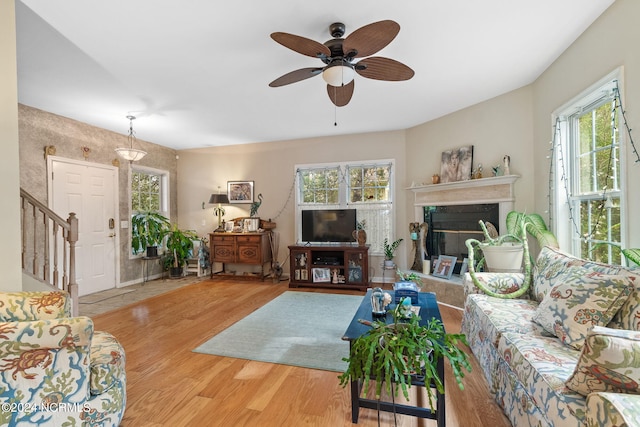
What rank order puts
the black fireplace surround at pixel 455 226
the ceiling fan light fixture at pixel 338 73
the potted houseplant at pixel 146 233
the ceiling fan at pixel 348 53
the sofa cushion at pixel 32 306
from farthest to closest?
the potted houseplant at pixel 146 233 < the black fireplace surround at pixel 455 226 < the ceiling fan light fixture at pixel 338 73 < the ceiling fan at pixel 348 53 < the sofa cushion at pixel 32 306

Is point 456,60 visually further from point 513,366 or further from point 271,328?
point 271,328

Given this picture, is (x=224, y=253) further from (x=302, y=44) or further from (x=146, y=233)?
(x=302, y=44)

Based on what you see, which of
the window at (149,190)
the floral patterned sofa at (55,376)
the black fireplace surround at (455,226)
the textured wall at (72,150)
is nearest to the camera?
the floral patterned sofa at (55,376)

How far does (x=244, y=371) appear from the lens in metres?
2.21

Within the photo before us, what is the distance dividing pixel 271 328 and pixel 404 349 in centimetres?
215

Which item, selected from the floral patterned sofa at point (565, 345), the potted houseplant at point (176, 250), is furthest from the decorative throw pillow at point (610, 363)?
the potted houseplant at point (176, 250)

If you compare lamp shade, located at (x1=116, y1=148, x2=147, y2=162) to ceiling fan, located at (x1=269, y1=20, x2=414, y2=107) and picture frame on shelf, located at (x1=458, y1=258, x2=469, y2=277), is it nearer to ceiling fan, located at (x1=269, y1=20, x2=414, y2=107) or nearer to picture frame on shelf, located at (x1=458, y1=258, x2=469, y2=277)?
ceiling fan, located at (x1=269, y1=20, x2=414, y2=107)

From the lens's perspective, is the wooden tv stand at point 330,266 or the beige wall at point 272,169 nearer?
the wooden tv stand at point 330,266

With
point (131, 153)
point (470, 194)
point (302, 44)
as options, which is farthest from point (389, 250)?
point (131, 153)

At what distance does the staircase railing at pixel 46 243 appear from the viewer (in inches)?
106

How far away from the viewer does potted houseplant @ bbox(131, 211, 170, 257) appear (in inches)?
199

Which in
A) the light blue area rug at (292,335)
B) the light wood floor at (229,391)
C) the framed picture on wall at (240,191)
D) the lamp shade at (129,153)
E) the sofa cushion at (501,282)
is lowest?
the light wood floor at (229,391)

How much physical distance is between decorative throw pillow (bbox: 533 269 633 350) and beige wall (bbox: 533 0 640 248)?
22.2 inches

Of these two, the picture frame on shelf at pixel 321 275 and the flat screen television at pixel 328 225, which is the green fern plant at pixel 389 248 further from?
the picture frame on shelf at pixel 321 275
